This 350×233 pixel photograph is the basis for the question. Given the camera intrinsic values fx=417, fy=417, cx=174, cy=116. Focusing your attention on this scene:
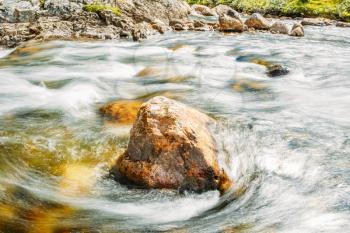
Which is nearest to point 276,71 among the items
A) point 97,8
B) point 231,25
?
point 97,8

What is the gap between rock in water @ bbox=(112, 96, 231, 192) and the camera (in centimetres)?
514

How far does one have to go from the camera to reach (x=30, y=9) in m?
17.6

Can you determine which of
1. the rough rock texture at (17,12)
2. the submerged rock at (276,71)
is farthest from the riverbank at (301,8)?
the rough rock texture at (17,12)

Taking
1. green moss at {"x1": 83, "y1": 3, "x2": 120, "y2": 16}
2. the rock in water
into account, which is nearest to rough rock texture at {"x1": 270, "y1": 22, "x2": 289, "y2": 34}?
green moss at {"x1": 83, "y1": 3, "x2": 120, "y2": 16}

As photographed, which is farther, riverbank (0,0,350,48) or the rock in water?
riverbank (0,0,350,48)

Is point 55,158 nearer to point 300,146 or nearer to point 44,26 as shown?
point 300,146

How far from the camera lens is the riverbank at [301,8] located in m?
34.4

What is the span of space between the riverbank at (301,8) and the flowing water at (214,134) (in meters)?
23.5

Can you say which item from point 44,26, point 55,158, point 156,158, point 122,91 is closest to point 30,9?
A: point 44,26

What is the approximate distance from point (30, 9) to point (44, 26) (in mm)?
1355

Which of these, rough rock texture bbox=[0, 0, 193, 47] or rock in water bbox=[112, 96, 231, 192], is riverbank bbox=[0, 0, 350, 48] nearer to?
rough rock texture bbox=[0, 0, 193, 47]

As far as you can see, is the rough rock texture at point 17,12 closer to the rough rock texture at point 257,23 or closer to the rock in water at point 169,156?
the rough rock texture at point 257,23

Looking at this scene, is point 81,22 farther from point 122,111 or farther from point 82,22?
point 122,111

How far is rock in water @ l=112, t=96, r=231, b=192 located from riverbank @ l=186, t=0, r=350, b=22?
30.6m
